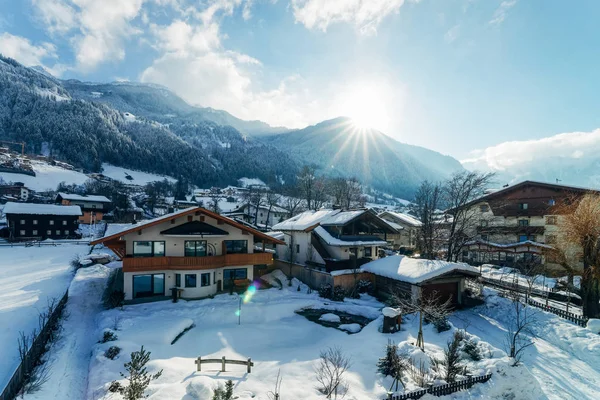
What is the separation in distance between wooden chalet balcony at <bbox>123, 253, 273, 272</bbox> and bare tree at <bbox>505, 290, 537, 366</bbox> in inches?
758

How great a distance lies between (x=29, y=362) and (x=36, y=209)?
57299 mm

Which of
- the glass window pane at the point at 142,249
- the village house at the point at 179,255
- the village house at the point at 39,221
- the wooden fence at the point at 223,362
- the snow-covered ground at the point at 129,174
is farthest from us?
the snow-covered ground at the point at 129,174

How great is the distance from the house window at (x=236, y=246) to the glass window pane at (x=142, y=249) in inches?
231

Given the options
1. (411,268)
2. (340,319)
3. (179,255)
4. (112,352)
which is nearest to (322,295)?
(340,319)

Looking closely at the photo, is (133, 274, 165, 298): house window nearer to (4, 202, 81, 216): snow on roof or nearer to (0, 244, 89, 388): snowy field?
(0, 244, 89, 388): snowy field

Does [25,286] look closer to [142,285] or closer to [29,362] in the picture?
[142,285]

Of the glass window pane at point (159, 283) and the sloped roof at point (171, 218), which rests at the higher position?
the sloped roof at point (171, 218)

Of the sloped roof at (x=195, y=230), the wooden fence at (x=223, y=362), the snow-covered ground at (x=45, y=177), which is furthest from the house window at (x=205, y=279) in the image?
the snow-covered ground at (x=45, y=177)

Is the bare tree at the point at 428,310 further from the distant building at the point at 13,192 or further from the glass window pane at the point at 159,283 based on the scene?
the distant building at the point at 13,192

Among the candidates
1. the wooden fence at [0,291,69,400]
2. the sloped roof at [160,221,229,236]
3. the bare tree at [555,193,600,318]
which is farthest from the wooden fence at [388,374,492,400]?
the sloped roof at [160,221,229,236]

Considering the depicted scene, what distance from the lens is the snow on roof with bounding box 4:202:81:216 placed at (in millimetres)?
51375

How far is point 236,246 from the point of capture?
1010 inches

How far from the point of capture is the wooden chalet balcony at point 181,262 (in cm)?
2123

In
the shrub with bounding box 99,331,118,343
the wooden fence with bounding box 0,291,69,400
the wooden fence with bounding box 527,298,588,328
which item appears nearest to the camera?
the wooden fence with bounding box 0,291,69,400
